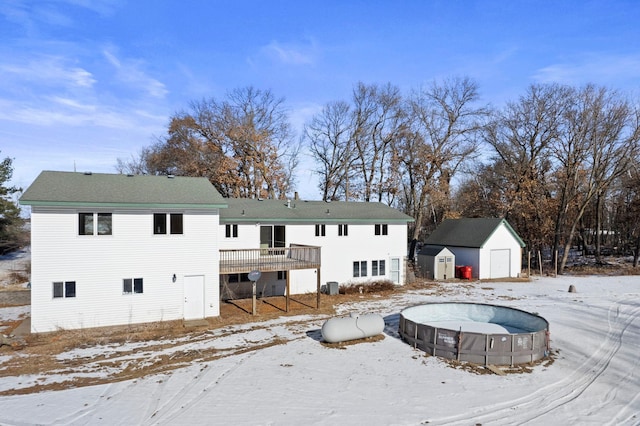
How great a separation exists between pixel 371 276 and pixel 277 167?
64.6 ft

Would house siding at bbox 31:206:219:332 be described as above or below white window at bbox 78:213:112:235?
below

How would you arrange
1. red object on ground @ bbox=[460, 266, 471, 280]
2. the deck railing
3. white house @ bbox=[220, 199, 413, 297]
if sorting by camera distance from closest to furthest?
the deck railing, white house @ bbox=[220, 199, 413, 297], red object on ground @ bbox=[460, 266, 471, 280]

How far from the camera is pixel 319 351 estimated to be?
47.4 feet

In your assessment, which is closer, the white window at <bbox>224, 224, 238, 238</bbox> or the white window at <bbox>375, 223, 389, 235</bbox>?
the white window at <bbox>224, 224, 238, 238</bbox>

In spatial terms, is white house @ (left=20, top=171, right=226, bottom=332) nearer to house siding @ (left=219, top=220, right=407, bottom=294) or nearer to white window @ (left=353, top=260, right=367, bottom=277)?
house siding @ (left=219, top=220, right=407, bottom=294)

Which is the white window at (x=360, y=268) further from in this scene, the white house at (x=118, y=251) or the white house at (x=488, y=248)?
the white house at (x=118, y=251)

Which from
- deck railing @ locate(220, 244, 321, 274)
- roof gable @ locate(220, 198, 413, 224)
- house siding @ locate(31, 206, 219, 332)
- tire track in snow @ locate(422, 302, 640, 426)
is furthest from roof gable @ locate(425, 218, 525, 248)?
house siding @ locate(31, 206, 219, 332)

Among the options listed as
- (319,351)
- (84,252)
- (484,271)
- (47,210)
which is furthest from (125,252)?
(484,271)

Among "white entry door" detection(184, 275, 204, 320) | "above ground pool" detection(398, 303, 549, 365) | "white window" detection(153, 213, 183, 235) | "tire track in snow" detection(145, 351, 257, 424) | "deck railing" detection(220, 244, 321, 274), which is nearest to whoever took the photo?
"tire track in snow" detection(145, 351, 257, 424)

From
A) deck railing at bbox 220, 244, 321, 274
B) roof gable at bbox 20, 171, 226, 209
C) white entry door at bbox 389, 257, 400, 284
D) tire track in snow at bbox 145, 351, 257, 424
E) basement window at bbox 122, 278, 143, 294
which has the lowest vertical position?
tire track in snow at bbox 145, 351, 257, 424

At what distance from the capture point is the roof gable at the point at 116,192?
55.0 feet

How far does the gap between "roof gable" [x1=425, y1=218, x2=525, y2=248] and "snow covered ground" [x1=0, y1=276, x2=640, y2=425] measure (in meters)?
14.2

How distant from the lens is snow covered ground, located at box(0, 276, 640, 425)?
9570mm

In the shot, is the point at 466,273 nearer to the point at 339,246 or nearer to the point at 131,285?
the point at 339,246
